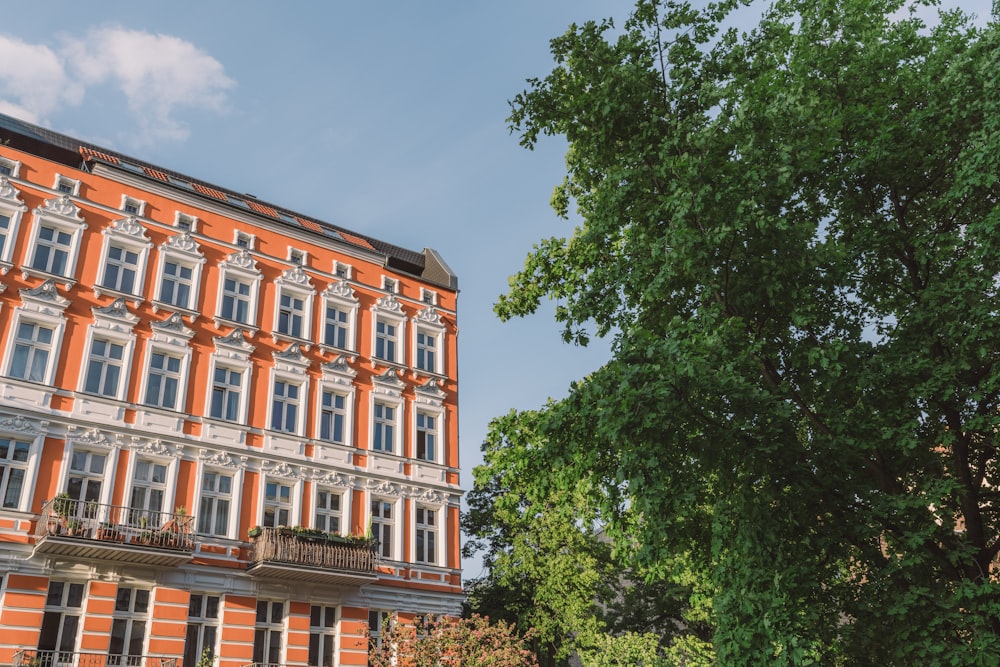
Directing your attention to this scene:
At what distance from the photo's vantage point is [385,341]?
28531 mm

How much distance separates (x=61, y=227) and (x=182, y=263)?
3.47 meters

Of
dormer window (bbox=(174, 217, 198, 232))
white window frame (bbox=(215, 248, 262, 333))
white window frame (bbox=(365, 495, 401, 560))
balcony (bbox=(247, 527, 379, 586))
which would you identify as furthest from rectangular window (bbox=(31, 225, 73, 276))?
white window frame (bbox=(365, 495, 401, 560))

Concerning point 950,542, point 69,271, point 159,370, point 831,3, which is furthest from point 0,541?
point 831,3

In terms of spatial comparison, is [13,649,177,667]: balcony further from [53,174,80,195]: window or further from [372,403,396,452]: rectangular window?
[53,174,80,195]: window

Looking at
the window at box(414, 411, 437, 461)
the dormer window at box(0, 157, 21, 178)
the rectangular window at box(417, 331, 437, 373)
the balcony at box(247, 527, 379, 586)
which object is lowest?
the balcony at box(247, 527, 379, 586)

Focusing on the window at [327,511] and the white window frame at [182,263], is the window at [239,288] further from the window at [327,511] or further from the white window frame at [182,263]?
the window at [327,511]

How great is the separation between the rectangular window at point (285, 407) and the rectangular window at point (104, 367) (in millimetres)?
4645

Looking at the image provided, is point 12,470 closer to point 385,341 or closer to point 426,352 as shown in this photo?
point 385,341

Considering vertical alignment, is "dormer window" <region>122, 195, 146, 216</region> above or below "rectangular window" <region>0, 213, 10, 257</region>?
above

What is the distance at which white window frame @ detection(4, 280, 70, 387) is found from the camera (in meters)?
20.8

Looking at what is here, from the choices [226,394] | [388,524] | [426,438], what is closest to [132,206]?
[226,394]

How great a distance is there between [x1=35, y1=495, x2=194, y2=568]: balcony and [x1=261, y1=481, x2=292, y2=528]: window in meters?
2.69

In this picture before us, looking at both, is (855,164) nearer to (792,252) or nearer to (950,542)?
(792,252)

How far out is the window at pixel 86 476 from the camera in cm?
2030
